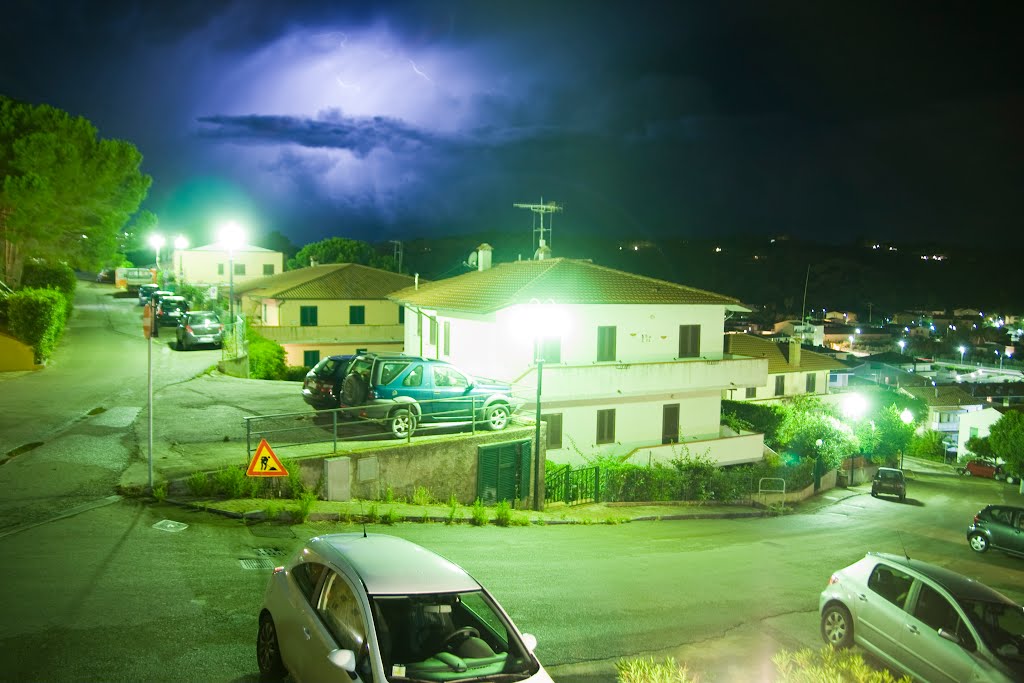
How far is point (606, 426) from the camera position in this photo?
24625 millimetres

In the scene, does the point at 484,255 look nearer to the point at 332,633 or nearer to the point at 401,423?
the point at 401,423

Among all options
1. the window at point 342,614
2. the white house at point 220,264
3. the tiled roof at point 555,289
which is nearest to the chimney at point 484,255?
the tiled roof at point 555,289

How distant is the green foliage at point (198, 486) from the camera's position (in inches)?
463

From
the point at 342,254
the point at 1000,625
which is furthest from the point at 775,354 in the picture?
the point at 1000,625

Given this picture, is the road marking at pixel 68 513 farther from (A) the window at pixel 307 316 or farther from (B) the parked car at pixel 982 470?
(B) the parked car at pixel 982 470

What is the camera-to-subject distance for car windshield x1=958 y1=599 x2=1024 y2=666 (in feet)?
25.2

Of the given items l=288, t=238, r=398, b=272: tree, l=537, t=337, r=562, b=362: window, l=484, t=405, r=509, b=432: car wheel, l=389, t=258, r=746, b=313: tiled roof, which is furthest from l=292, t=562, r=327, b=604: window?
l=288, t=238, r=398, b=272: tree

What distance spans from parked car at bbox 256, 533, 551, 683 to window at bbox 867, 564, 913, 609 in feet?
17.9

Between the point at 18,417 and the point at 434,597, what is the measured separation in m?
14.7

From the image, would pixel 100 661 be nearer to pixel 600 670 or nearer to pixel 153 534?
pixel 153 534

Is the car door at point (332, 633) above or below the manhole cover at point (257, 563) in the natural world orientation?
above

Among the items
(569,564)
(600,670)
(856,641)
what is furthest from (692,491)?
(600,670)

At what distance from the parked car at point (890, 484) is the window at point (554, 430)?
18.3 m

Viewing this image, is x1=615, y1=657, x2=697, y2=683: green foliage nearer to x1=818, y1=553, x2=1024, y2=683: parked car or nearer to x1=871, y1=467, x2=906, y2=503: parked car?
x1=818, y1=553, x2=1024, y2=683: parked car
